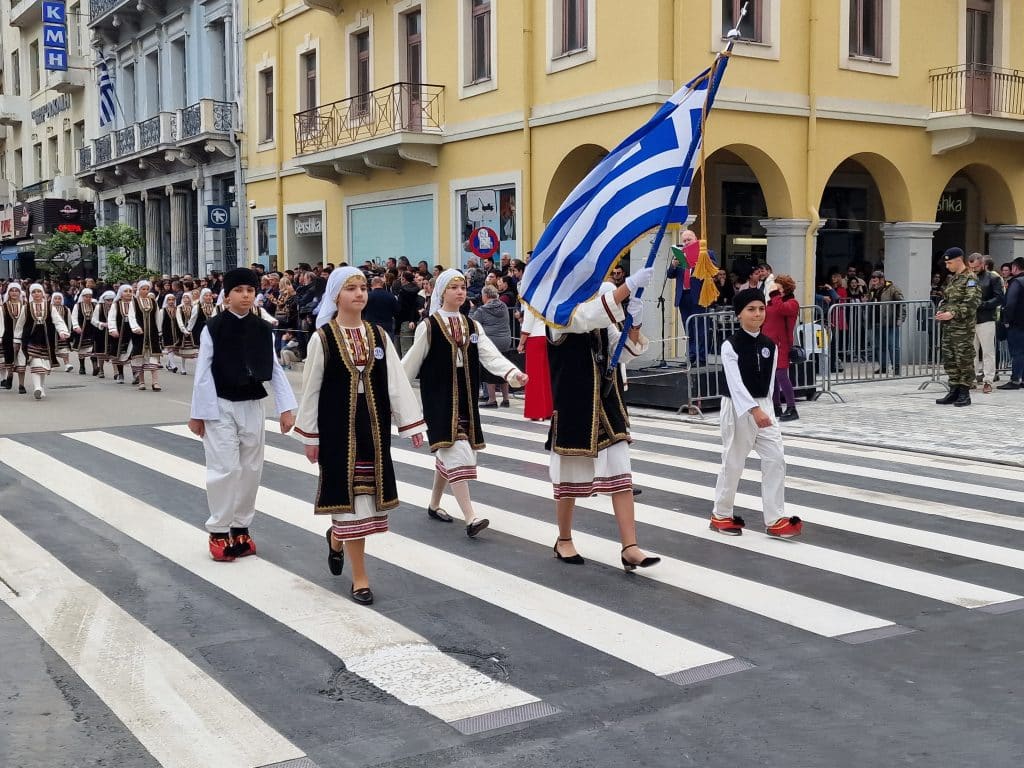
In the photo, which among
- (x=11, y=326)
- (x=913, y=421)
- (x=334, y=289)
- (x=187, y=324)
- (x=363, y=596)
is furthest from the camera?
(x=187, y=324)

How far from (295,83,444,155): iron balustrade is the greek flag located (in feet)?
55.9

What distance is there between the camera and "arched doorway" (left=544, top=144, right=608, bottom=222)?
68.7 feet

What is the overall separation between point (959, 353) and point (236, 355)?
11.0 metres

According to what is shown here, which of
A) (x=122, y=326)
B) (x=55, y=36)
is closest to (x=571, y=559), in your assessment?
(x=122, y=326)

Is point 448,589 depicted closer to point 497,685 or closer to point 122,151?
point 497,685

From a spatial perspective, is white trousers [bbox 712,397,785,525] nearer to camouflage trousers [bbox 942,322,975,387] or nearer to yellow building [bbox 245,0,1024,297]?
camouflage trousers [bbox 942,322,975,387]

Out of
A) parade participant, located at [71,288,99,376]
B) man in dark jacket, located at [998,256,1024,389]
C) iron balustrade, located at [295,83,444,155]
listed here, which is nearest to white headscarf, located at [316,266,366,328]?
man in dark jacket, located at [998,256,1024,389]

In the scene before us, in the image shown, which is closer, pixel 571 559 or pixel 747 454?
pixel 571 559

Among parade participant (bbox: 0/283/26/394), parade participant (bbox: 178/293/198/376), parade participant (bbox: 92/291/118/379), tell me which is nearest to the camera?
parade participant (bbox: 0/283/26/394)

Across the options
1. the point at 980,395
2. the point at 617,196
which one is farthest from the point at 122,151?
the point at 617,196

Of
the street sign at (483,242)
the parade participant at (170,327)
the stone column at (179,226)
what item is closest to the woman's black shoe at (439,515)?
the street sign at (483,242)

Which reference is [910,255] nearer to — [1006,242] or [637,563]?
[1006,242]

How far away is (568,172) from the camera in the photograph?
69.7 feet

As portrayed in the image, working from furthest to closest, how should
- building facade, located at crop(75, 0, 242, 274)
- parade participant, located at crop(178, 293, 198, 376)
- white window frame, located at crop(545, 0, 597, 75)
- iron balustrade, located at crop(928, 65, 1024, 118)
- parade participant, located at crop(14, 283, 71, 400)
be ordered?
building facade, located at crop(75, 0, 242, 274), iron balustrade, located at crop(928, 65, 1024, 118), parade participant, located at crop(178, 293, 198, 376), white window frame, located at crop(545, 0, 597, 75), parade participant, located at crop(14, 283, 71, 400)
